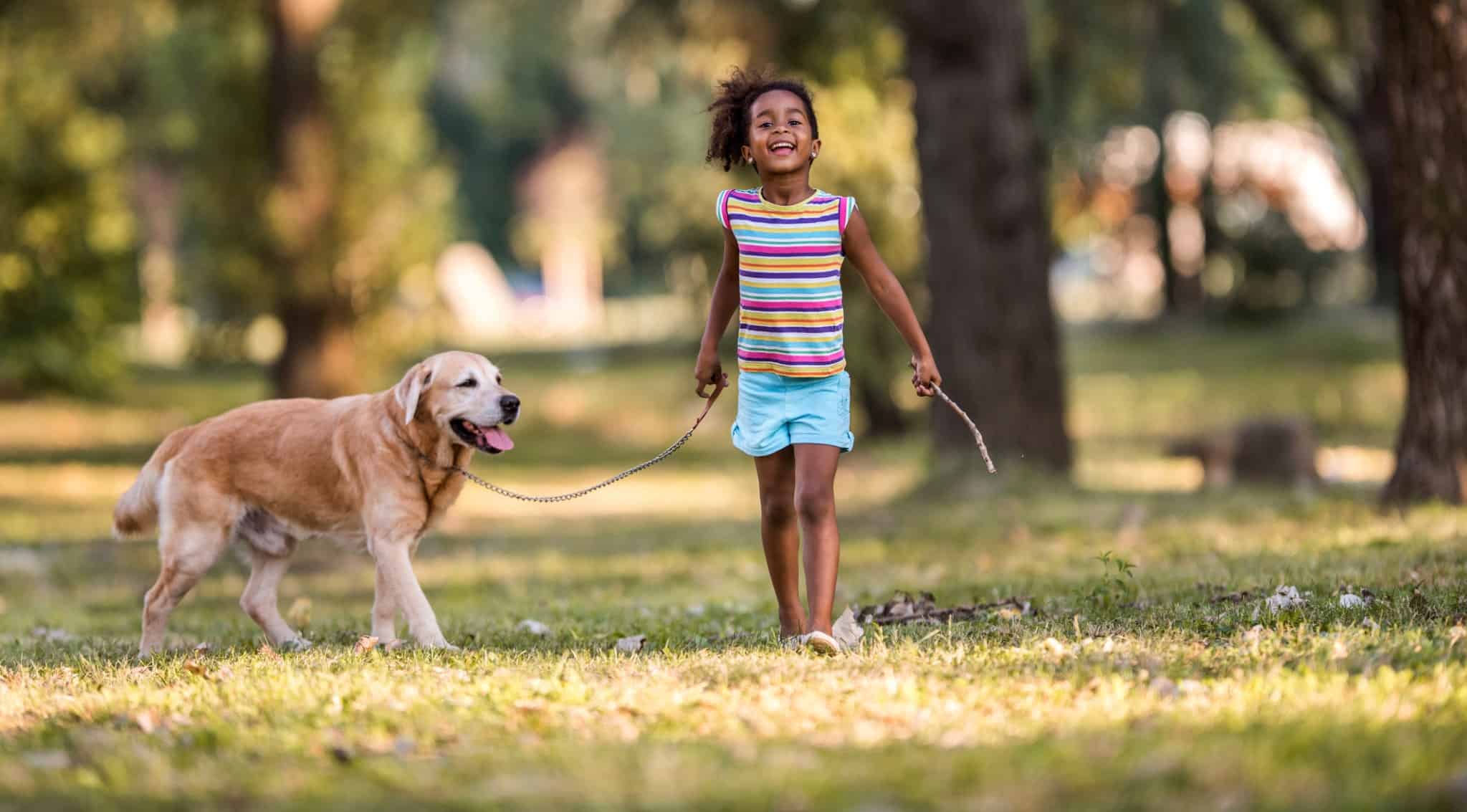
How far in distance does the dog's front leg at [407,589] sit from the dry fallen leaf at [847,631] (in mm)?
1492

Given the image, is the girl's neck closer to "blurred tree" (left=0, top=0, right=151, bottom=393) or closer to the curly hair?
the curly hair

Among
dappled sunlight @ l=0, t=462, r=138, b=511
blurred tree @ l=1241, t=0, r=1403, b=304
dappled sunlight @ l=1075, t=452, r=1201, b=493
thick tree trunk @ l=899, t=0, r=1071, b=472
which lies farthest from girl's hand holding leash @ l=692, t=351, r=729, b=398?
blurred tree @ l=1241, t=0, r=1403, b=304

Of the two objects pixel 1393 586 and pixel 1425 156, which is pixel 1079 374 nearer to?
pixel 1425 156

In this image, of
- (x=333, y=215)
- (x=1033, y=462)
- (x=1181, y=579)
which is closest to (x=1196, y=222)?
(x=333, y=215)

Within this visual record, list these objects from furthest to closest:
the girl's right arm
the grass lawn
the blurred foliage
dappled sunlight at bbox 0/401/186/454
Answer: dappled sunlight at bbox 0/401/186/454 → the blurred foliage → the girl's right arm → the grass lawn

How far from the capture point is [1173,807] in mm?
3920

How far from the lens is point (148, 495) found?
7750 millimetres

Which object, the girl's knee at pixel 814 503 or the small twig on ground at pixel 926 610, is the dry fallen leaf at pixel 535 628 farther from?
the girl's knee at pixel 814 503

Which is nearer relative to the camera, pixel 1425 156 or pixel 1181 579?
pixel 1181 579

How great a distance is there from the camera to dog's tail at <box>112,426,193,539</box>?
775 cm

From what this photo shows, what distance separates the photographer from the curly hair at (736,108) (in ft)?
22.8

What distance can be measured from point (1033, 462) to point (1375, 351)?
1636 centimetres

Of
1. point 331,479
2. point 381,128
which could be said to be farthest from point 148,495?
point 381,128

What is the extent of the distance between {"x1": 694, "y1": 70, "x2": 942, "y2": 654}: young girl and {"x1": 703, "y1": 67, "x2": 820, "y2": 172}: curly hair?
0.07 m
